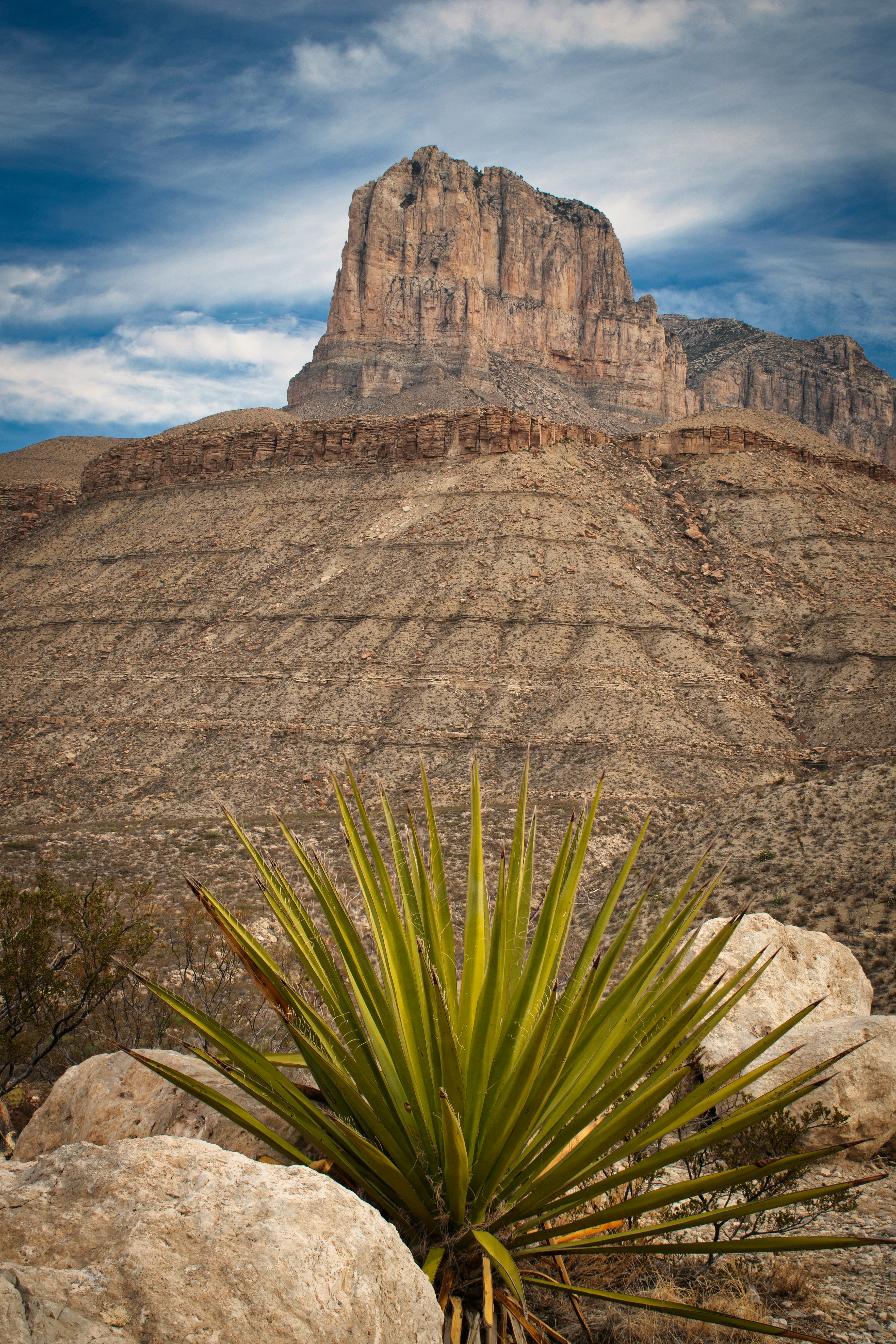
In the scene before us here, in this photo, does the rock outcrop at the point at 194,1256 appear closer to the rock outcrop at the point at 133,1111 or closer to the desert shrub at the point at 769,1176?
the rock outcrop at the point at 133,1111

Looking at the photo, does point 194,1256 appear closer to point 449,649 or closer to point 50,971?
point 50,971

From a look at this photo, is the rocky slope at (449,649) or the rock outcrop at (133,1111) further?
the rocky slope at (449,649)

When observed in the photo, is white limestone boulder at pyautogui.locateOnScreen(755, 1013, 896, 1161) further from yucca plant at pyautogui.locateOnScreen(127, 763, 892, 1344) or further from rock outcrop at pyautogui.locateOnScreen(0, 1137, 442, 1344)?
rock outcrop at pyautogui.locateOnScreen(0, 1137, 442, 1344)

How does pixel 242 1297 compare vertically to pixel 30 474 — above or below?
below

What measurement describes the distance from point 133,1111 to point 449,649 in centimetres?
2236

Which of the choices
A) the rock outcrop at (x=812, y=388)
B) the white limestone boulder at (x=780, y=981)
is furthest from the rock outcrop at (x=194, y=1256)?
the rock outcrop at (x=812, y=388)

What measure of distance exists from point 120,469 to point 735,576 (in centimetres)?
3130

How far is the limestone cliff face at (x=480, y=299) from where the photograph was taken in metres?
82.6

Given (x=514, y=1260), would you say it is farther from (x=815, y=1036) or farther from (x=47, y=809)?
(x=47, y=809)

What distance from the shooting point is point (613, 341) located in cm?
9375

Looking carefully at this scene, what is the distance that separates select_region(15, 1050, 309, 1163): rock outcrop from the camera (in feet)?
11.1

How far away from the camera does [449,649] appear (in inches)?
1018

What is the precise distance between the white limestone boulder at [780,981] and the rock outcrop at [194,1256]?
4600 millimetres

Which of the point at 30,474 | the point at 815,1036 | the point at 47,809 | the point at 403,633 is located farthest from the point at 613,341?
the point at 815,1036
